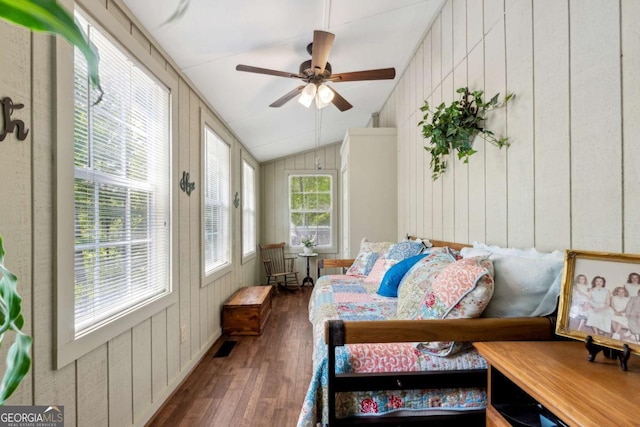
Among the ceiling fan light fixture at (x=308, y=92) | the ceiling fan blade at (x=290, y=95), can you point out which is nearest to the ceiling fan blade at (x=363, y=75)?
the ceiling fan light fixture at (x=308, y=92)

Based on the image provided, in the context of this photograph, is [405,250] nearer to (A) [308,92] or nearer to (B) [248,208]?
(A) [308,92]

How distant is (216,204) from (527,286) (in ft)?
9.27

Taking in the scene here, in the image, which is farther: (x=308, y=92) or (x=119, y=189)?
(x=308, y=92)

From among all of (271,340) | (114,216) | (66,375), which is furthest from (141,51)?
(271,340)

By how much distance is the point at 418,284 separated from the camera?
151 cm

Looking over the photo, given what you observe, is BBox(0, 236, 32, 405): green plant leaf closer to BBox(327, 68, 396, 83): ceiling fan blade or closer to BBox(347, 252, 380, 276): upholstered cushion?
BBox(327, 68, 396, 83): ceiling fan blade

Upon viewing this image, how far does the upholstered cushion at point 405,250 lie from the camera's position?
2.38 metres

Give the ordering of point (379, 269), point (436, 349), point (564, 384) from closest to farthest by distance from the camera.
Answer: point (564, 384)
point (436, 349)
point (379, 269)

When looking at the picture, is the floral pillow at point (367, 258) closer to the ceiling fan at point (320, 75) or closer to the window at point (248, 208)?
the ceiling fan at point (320, 75)

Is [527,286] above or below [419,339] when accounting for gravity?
above

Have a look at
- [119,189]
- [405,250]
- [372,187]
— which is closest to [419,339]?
[405,250]

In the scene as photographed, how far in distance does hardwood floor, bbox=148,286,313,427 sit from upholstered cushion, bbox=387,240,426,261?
1.14 m

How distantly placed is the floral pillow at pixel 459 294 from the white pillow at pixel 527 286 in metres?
0.10

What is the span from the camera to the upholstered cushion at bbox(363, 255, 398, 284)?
2471 mm
